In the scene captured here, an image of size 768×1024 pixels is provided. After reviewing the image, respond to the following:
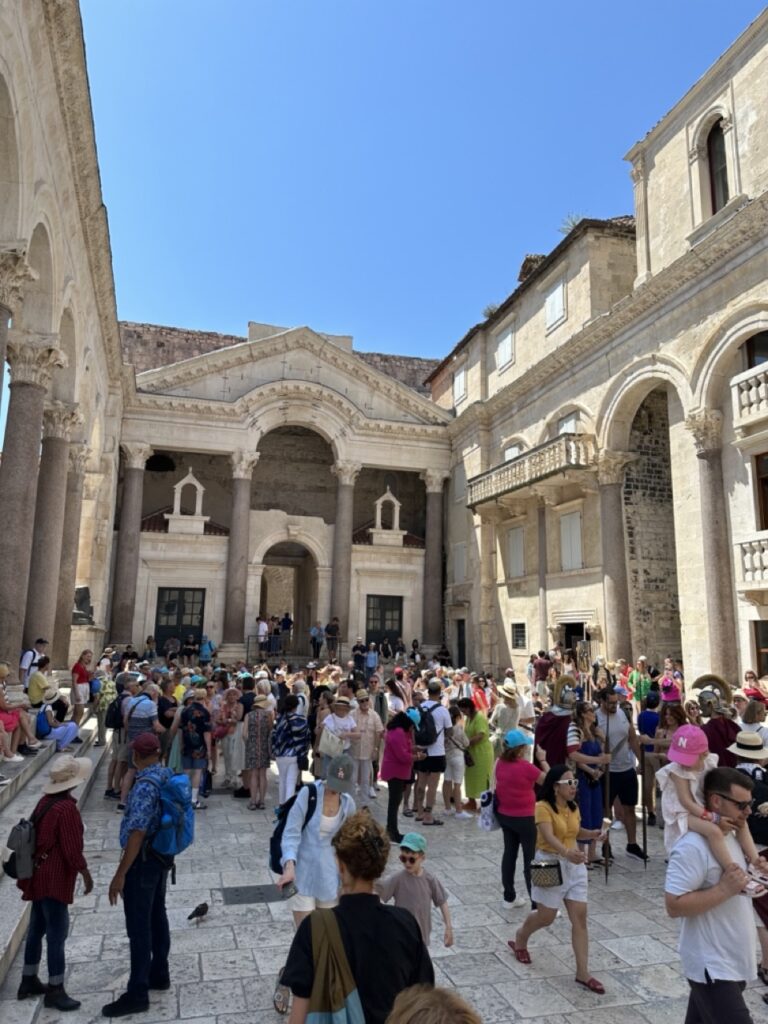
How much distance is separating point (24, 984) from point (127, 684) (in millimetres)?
6340

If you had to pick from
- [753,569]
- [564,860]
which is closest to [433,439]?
[753,569]

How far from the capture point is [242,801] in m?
10.1

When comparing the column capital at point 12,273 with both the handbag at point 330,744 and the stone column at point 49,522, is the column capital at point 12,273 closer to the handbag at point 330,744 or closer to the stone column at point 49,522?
the stone column at point 49,522

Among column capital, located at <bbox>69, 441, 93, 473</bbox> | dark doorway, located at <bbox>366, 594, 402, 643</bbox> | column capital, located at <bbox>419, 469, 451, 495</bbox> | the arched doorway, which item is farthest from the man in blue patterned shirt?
column capital, located at <bbox>419, 469, 451, 495</bbox>

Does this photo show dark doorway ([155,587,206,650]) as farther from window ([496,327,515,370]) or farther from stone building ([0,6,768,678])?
window ([496,327,515,370])

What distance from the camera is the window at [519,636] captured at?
23384 millimetres

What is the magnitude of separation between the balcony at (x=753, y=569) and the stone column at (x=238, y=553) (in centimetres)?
1690

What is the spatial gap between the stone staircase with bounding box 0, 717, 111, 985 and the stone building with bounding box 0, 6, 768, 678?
2.23 metres

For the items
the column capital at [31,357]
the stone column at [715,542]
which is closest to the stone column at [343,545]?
the stone column at [715,542]

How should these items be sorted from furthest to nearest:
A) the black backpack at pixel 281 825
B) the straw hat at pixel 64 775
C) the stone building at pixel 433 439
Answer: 1. the stone building at pixel 433 439
2. the straw hat at pixel 64 775
3. the black backpack at pixel 281 825

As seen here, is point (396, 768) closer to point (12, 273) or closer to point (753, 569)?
point (12, 273)

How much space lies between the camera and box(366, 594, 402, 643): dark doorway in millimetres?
28422

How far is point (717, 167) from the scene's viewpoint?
54.7 ft

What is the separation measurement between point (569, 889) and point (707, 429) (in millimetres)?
13068
